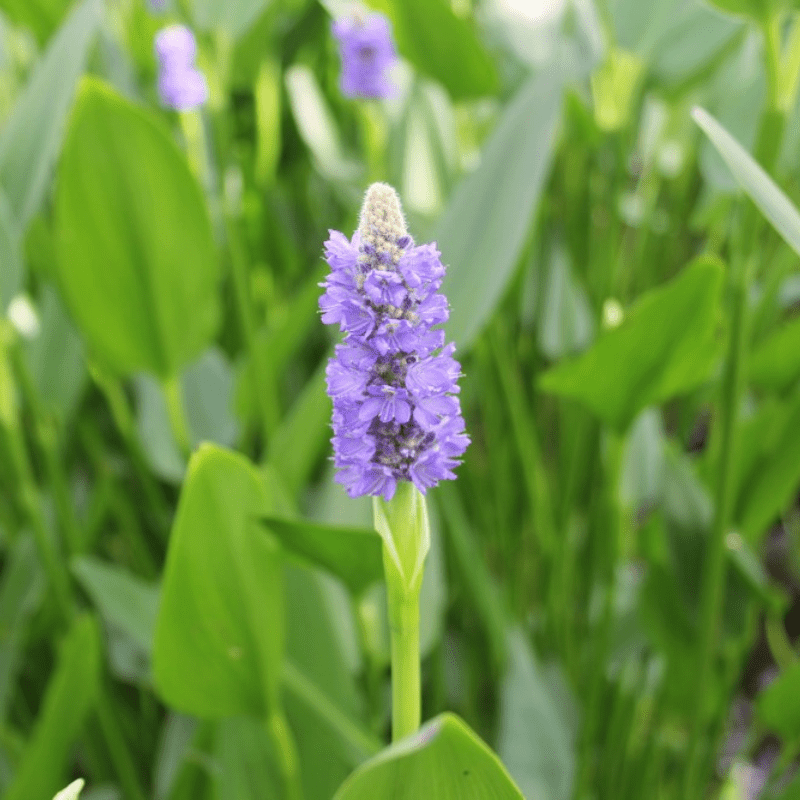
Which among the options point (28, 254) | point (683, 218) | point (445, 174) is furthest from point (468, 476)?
point (683, 218)

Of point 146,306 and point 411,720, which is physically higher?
point 146,306

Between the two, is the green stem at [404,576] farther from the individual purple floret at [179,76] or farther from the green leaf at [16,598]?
the green leaf at [16,598]

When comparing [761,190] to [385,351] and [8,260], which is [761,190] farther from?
[8,260]

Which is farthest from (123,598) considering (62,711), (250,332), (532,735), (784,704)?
(784,704)

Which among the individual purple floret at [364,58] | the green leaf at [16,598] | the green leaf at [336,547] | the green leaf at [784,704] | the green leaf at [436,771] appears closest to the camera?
the green leaf at [436,771]

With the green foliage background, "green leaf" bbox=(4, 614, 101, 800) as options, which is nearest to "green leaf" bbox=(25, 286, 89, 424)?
the green foliage background

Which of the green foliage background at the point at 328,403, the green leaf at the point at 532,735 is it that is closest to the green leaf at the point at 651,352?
the green foliage background at the point at 328,403

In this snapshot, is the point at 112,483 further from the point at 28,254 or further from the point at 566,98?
the point at 566,98
